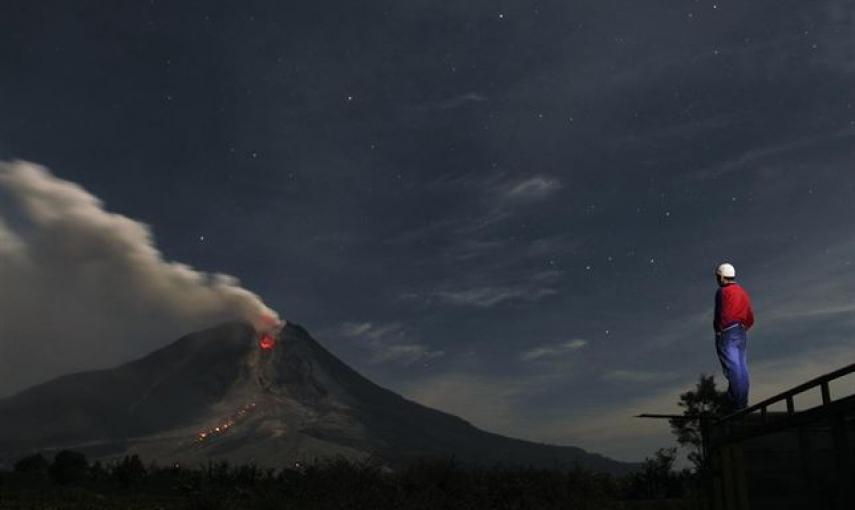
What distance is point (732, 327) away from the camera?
10.7 m

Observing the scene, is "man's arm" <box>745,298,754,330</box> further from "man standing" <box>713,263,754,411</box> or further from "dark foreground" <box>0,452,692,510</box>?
"dark foreground" <box>0,452,692,510</box>

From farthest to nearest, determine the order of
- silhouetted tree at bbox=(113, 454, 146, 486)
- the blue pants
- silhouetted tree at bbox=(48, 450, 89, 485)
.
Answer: silhouetted tree at bbox=(48, 450, 89, 485) → silhouetted tree at bbox=(113, 454, 146, 486) → the blue pants

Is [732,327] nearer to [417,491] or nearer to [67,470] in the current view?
[417,491]

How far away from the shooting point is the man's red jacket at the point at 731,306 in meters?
10.7

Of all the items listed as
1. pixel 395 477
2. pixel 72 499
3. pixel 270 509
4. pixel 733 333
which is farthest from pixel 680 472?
pixel 733 333

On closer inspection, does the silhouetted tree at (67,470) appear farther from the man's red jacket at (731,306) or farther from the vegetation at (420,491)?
the man's red jacket at (731,306)

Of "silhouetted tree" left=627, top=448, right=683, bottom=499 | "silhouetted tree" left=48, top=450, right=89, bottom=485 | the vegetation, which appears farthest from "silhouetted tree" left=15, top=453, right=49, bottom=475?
"silhouetted tree" left=627, top=448, right=683, bottom=499

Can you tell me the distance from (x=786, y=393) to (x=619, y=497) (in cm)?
3103

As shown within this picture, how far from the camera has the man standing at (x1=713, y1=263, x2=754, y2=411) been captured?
34.8 ft

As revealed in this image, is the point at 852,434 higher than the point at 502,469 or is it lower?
lower

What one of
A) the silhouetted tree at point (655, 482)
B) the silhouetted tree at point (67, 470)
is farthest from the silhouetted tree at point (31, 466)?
the silhouetted tree at point (655, 482)

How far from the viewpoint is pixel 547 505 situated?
103ft

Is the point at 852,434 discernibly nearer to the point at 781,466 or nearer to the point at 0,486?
the point at 781,466

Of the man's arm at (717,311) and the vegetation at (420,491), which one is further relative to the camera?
the vegetation at (420,491)
